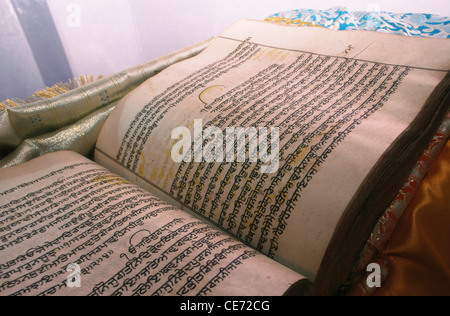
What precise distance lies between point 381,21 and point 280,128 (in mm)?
693

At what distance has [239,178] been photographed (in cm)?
57

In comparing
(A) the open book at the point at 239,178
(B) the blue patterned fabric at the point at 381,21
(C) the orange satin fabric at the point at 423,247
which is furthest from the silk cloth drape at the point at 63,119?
(C) the orange satin fabric at the point at 423,247

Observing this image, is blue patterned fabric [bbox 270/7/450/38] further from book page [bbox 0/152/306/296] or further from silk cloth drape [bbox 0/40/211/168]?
book page [bbox 0/152/306/296]

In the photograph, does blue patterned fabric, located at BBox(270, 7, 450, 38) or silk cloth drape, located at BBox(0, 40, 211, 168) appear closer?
silk cloth drape, located at BBox(0, 40, 211, 168)

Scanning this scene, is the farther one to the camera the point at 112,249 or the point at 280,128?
the point at 280,128

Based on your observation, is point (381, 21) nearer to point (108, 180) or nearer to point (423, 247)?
point (423, 247)

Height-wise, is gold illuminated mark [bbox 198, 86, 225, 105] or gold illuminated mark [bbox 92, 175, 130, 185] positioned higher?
gold illuminated mark [bbox 198, 86, 225, 105]

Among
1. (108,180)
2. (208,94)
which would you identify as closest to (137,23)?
(208,94)

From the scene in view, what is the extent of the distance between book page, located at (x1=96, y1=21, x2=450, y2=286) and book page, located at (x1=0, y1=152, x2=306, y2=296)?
0.26ft

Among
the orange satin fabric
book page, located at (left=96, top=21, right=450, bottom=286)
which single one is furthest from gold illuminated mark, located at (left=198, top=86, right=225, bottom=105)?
the orange satin fabric

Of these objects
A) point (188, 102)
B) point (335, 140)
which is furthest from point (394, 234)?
point (188, 102)

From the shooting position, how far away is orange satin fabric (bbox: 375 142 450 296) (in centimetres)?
40

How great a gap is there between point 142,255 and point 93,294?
8 centimetres

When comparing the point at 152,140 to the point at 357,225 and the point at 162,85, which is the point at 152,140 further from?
the point at 357,225
